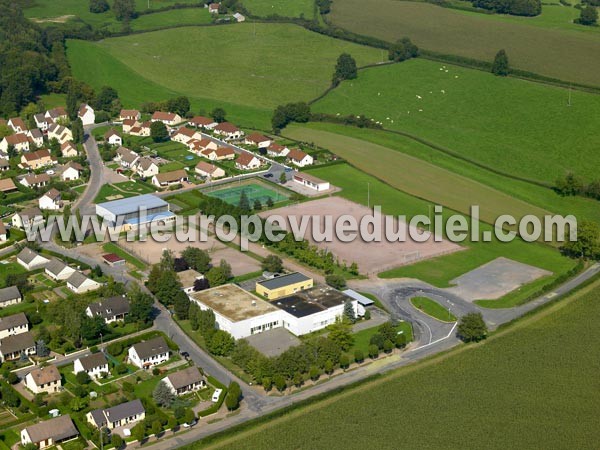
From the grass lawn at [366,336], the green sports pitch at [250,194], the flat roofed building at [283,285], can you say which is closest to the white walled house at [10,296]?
the flat roofed building at [283,285]

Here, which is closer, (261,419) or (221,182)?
(261,419)

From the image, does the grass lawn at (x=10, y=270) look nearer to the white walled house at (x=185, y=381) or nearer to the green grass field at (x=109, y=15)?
the white walled house at (x=185, y=381)

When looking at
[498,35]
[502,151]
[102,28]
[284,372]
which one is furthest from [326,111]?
[284,372]

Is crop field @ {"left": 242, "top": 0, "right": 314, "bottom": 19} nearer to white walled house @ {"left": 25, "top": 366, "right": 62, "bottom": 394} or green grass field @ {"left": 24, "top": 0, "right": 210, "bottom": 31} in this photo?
green grass field @ {"left": 24, "top": 0, "right": 210, "bottom": 31}

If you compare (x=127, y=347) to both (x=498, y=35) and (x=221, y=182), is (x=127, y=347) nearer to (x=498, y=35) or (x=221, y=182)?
(x=221, y=182)

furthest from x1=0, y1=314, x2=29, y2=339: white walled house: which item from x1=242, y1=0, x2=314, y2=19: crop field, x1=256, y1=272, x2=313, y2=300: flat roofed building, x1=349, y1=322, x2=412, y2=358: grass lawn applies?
x1=242, y1=0, x2=314, y2=19: crop field

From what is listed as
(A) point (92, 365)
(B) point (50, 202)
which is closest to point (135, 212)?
(B) point (50, 202)
